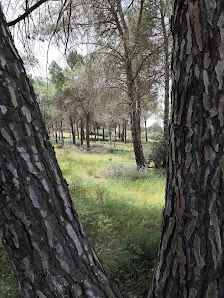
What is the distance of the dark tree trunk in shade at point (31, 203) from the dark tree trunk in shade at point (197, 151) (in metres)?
0.56

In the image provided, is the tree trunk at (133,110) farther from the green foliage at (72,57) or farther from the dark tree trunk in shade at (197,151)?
the dark tree trunk in shade at (197,151)

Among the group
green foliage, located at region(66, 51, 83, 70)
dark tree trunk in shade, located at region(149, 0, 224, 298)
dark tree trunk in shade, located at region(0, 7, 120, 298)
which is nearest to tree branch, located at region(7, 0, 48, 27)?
green foliage, located at region(66, 51, 83, 70)

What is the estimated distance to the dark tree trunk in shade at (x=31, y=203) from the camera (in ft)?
3.18

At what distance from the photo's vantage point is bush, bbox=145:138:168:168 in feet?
30.7

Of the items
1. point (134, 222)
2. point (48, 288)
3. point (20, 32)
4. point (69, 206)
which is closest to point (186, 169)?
point (69, 206)

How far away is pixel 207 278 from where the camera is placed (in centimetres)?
99

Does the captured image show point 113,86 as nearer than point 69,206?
No

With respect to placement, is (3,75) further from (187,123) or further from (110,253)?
(110,253)

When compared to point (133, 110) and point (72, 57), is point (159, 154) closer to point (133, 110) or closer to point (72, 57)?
point (133, 110)

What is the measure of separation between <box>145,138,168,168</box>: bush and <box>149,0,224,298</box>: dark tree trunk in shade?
27.7ft

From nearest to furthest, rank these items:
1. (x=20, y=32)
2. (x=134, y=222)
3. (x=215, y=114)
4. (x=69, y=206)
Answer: (x=215, y=114)
(x=69, y=206)
(x=20, y=32)
(x=134, y=222)

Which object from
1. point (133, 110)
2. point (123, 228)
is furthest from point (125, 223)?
point (133, 110)

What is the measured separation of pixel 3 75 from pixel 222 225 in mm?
1223

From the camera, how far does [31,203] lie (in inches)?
40.0
